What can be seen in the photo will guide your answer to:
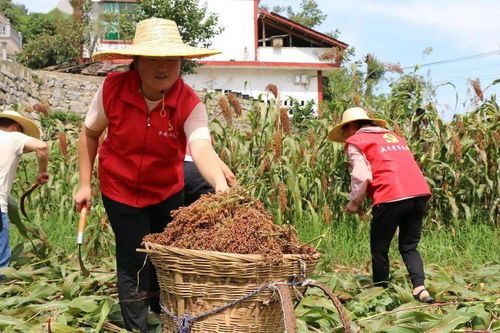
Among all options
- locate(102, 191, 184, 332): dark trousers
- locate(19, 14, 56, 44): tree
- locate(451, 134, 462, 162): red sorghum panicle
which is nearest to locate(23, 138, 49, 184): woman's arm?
locate(102, 191, 184, 332): dark trousers

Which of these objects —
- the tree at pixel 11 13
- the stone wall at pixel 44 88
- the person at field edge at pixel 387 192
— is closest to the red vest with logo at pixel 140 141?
the person at field edge at pixel 387 192

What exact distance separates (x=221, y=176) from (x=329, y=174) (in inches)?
139

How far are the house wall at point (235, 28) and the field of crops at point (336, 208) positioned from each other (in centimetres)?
2375

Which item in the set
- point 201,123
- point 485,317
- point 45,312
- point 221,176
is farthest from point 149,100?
point 485,317

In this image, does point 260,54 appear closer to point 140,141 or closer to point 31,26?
point 31,26

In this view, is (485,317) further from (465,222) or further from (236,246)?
(465,222)

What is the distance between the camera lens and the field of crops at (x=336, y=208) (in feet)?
14.5

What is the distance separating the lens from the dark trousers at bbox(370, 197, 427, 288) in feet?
14.9

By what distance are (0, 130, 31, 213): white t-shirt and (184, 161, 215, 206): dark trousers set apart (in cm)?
154

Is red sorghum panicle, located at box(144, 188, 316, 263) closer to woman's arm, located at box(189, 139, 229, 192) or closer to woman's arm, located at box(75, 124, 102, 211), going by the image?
woman's arm, located at box(189, 139, 229, 192)

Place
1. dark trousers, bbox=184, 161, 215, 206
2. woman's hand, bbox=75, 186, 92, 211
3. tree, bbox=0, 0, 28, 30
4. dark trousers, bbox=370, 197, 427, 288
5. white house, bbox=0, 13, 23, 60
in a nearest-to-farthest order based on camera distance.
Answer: woman's hand, bbox=75, 186, 92, 211, dark trousers, bbox=184, 161, 215, 206, dark trousers, bbox=370, 197, 427, 288, white house, bbox=0, 13, 23, 60, tree, bbox=0, 0, 28, 30

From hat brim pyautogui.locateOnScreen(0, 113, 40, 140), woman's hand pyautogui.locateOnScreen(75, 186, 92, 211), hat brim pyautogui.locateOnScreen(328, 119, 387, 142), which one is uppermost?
hat brim pyautogui.locateOnScreen(0, 113, 40, 140)

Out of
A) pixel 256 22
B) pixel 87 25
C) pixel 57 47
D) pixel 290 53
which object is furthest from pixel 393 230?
pixel 256 22

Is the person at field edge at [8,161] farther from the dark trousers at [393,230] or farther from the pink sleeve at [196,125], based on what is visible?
the dark trousers at [393,230]
